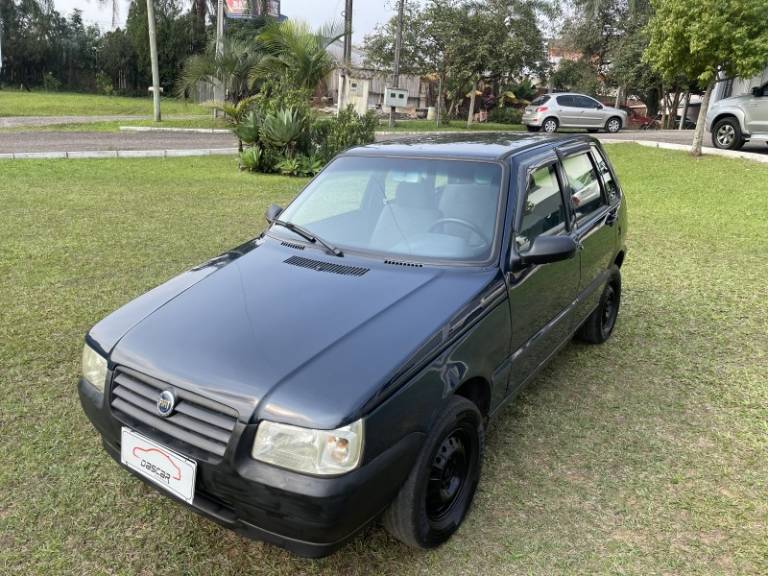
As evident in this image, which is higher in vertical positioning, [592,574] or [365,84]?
[365,84]

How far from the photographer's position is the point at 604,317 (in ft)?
15.2

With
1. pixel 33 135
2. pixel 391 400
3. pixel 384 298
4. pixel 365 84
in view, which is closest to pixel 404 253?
pixel 384 298

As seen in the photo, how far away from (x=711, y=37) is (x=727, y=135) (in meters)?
4.30

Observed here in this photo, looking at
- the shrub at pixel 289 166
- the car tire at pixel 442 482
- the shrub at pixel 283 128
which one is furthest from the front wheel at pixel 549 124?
the car tire at pixel 442 482

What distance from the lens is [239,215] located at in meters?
8.32

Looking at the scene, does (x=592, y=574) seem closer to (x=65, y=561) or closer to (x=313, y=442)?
(x=313, y=442)

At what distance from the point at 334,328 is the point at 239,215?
6.35 m

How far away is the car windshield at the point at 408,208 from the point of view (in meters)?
3.03

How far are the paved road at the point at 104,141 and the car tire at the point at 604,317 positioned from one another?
12510 millimetres

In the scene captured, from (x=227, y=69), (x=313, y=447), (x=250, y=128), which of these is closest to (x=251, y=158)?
(x=250, y=128)

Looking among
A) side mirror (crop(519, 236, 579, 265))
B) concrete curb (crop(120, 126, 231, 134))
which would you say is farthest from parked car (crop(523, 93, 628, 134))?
side mirror (crop(519, 236, 579, 265))

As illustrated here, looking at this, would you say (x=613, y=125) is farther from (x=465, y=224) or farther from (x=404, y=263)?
(x=404, y=263)

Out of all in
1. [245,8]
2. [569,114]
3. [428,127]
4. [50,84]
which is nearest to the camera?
[569,114]

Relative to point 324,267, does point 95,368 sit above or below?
below
